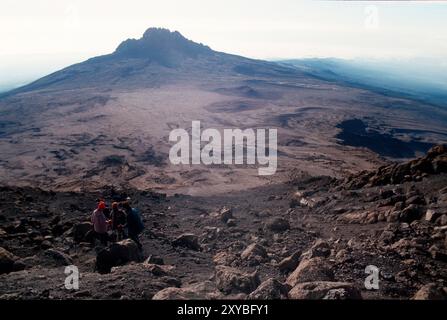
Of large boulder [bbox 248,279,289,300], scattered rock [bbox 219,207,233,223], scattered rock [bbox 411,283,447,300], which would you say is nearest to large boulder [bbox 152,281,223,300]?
large boulder [bbox 248,279,289,300]

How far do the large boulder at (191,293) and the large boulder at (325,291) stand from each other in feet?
3.31

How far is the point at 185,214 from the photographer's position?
1269 centimetres

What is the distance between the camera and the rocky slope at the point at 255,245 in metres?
5.12

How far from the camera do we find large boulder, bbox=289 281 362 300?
14.1ft

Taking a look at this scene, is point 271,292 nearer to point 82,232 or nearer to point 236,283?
point 236,283

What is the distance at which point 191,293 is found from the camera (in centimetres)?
472

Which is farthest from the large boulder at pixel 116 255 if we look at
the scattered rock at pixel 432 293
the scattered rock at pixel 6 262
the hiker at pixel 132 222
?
the scattered rock at pixel 432 293

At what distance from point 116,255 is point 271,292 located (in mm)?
2926

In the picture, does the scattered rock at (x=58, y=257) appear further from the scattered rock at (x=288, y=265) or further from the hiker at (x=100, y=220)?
the scattered rock at (x=288, y=265)

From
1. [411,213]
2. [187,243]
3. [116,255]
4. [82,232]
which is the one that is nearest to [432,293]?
[411,213]

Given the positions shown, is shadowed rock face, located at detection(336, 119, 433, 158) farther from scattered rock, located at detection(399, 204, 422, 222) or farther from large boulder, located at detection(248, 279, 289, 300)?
large boulder, located at detection(248, 279, 289, 300)
